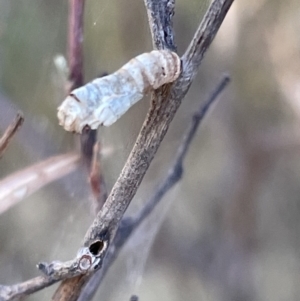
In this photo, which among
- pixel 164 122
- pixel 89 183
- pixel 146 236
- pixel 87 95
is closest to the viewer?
pixel 87 95

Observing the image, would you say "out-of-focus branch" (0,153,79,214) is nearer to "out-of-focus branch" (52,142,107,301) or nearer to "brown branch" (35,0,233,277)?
"out-of-focus branch" (52,142,107,301)

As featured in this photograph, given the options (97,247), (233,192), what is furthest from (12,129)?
(233,192)

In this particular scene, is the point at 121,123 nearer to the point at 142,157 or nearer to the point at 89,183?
the point at 89,183

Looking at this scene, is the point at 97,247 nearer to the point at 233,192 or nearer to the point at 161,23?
the point at 161,23

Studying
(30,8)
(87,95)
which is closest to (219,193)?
(30,8)

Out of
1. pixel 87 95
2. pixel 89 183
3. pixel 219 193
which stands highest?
pixel 219 193

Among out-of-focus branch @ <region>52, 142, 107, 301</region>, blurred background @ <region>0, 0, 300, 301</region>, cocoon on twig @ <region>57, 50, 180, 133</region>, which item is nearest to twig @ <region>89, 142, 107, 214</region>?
out-of-focus branch @ <region>52, 142, 107, 301</region>

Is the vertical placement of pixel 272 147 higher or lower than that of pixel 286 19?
lower
